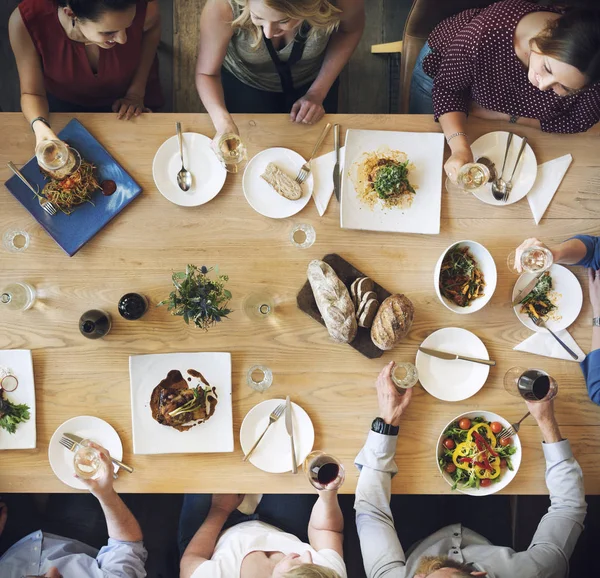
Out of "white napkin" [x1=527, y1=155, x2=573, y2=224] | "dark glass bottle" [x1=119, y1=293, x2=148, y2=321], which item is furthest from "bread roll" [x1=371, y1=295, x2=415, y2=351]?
"dark glass bottle" [x1=119, y1=293, x2=148, y2=321]

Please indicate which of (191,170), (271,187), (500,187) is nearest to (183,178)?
(191,170)

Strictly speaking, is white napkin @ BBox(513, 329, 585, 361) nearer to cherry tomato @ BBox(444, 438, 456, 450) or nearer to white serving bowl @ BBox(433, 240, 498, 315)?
white serving bowl @ BBox(433, 240, 498, 315)

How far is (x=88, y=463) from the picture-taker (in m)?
1.86

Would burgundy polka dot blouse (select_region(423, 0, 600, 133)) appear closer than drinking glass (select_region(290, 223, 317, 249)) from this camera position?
Yes

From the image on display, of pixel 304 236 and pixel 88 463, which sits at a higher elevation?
pixel 304 236

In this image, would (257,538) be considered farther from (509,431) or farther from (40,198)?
(40,198)

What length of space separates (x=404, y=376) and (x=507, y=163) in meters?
0.92

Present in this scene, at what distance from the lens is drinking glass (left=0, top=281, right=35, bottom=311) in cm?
193

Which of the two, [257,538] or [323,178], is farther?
[257,538]

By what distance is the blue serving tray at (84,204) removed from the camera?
1.94 meters

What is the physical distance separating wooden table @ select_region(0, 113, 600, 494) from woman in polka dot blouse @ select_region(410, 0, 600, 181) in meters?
0.12

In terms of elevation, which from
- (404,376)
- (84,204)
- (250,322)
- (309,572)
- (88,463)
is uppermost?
(84,204)

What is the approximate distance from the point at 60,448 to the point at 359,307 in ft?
4.03

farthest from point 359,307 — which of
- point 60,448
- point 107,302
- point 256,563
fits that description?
point 60,448
